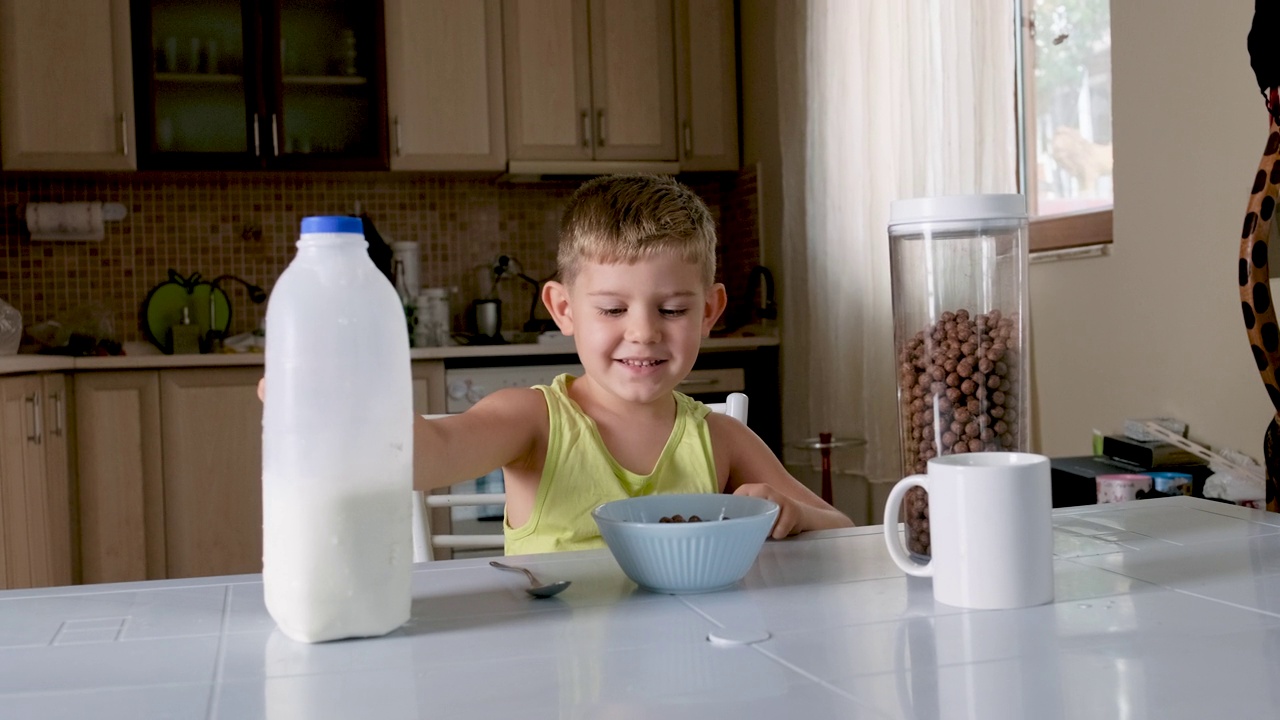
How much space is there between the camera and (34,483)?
293cm

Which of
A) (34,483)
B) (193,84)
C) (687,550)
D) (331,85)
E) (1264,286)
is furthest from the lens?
(331,85)

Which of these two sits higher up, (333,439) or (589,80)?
(589,80)

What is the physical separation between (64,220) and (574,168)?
1615 millimetres

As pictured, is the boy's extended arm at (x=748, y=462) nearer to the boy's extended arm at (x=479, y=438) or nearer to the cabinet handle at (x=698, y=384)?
the boy's extended arm at (x=479, y=438)

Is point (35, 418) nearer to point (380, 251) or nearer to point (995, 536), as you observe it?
point (380, 251)

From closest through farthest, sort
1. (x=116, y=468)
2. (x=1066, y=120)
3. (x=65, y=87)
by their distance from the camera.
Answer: (x=1066, y=120) → (x=116, y=468) → (x=65, y=87)

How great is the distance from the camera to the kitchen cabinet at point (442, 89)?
375 cm

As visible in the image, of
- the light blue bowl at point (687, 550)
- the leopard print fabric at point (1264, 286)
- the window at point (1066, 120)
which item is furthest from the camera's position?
the window at point (1066, 120)

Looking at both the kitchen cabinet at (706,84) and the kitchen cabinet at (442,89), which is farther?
the kitchen cabinet at (706,84)

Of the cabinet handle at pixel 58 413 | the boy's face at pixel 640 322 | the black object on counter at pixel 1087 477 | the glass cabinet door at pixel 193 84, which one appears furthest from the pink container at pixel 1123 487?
the glass cabinet door at pixel 193 84

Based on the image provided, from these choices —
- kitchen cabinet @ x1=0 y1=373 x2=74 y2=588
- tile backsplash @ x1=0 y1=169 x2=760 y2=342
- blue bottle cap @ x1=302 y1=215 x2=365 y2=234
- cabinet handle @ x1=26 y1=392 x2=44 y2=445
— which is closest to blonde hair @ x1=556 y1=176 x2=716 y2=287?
blue bottle cap @ x1=302 y1=215 x2=365 y2=234

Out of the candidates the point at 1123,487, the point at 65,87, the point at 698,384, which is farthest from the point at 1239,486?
the point at 65,87

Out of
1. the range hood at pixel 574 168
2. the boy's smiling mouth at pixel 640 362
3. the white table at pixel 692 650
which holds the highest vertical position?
the range hood at pixel 574 168

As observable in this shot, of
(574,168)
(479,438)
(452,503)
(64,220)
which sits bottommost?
(452,503)
